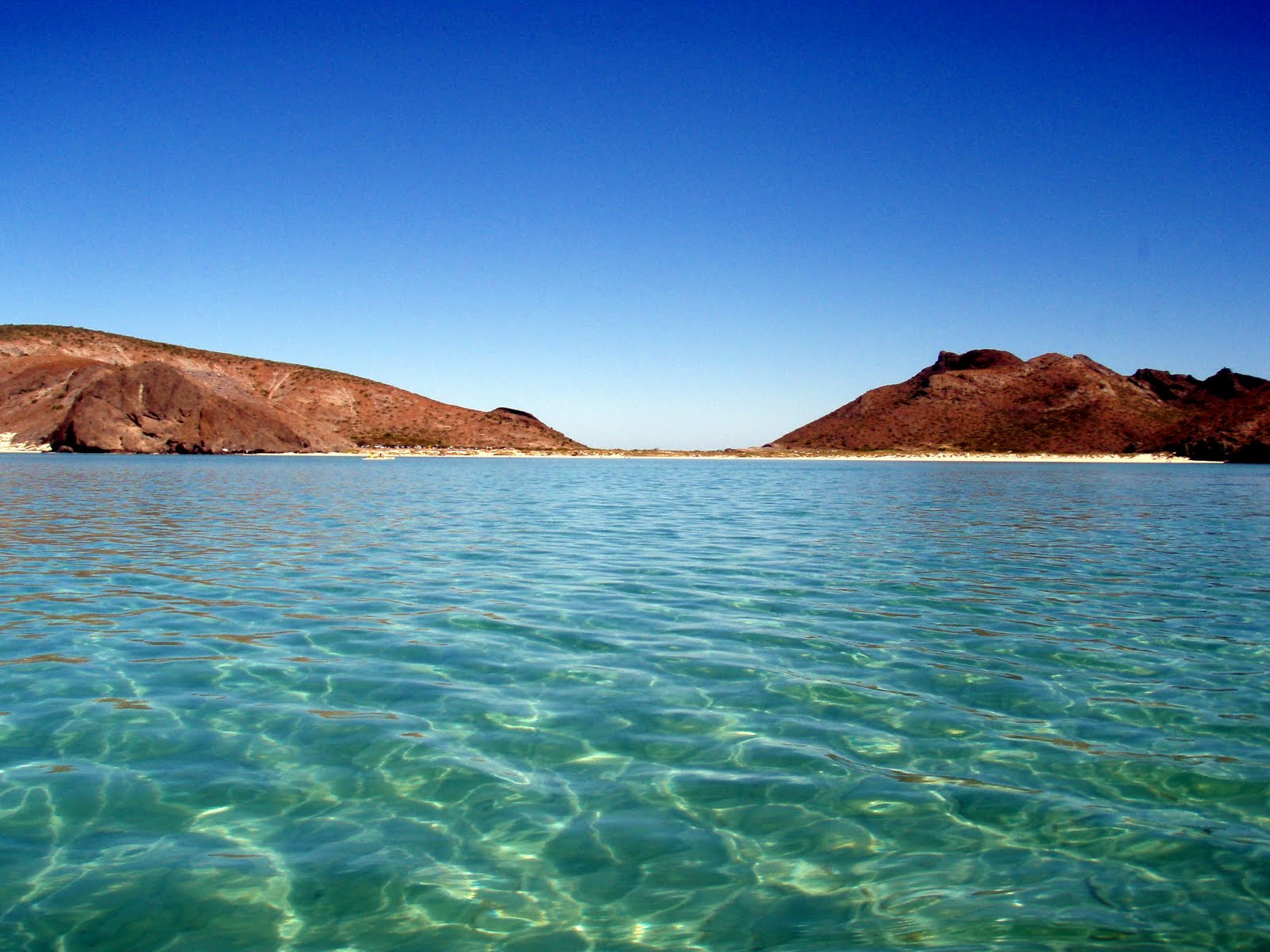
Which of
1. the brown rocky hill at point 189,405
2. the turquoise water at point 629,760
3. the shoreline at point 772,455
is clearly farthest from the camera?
the shoreline at point 772,455

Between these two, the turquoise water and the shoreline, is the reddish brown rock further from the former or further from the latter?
the turquoise water

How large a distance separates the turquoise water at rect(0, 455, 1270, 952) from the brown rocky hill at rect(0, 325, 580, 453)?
113m

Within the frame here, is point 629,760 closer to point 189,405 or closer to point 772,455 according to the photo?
point 189,405

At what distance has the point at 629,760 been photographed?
22.6 ft

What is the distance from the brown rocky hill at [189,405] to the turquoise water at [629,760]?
113m

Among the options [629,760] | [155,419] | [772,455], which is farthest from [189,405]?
[629,760]

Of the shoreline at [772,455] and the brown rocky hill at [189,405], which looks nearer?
the brown rocky hill at [189,405]

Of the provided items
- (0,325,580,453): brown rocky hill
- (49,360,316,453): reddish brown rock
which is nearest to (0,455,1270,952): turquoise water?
(49,360,316,453): reddish brown rock

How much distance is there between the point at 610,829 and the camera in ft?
18.8

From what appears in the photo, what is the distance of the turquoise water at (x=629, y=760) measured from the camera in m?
4.77

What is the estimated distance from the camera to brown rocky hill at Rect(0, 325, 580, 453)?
4515 inches

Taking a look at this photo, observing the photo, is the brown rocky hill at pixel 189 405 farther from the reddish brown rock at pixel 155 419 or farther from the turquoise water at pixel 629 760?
the turquoise water at pixel 629 760

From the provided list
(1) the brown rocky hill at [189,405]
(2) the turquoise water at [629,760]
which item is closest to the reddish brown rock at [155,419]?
(1) the brown rocky hill at [189,405]

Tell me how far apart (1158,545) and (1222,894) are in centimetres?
1895
